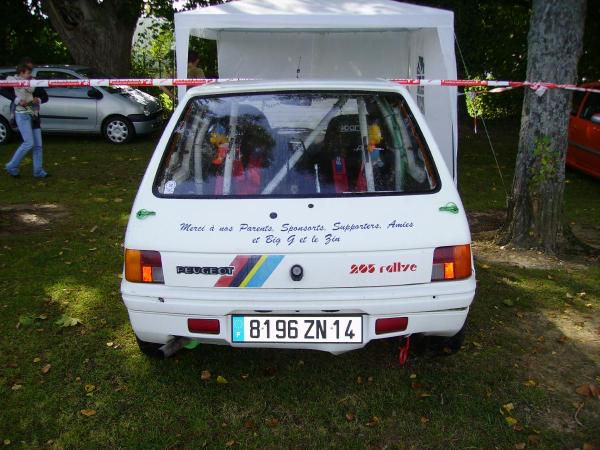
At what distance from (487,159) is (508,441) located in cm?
898

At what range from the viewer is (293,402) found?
3.17 m

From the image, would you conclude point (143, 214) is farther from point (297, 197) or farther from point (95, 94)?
point (95, 94)

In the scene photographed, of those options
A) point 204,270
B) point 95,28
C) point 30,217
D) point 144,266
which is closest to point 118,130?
point 95,28

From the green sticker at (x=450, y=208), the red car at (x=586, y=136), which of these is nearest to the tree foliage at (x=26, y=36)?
the red car at (x=586, y=136)

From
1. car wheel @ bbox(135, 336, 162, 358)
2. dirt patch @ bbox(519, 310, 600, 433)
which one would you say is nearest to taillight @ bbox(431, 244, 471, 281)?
dirt patch @ bbox(519, 310, 600, 433)

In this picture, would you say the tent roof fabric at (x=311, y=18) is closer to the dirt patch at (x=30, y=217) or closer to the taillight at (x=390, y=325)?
the dirt patch at (x=30, y=217)

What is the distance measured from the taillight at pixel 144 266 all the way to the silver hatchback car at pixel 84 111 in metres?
9.70

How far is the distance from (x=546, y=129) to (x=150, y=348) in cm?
400

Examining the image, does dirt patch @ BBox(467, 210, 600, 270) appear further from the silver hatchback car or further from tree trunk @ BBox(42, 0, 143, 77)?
tree trunk @ BBox(42, 0, 143, 77)

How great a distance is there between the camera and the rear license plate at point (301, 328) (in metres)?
2.86

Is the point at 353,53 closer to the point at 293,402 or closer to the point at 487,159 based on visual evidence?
the point at 487,159

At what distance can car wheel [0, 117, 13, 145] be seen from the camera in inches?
470

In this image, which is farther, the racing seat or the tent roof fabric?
the tent roof fabric

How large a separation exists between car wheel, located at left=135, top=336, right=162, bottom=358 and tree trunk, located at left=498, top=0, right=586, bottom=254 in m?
3.69
